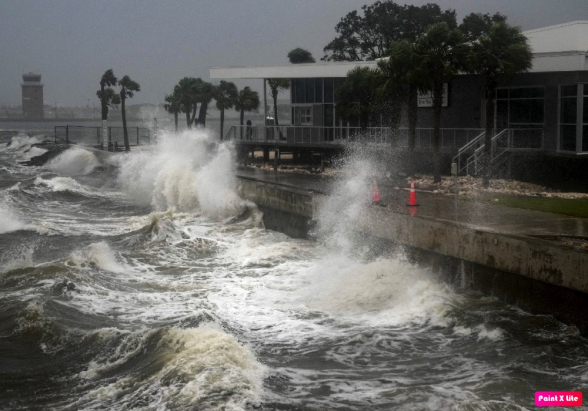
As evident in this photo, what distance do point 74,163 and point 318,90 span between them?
23294 millimetres

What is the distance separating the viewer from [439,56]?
23984mm

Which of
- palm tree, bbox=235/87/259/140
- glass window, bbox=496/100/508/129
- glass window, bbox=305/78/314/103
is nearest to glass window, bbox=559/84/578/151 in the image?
glass window, bbox=496/100/508/129

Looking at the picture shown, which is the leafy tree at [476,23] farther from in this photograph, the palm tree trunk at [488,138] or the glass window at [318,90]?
the palm tree trunk at [488,138]

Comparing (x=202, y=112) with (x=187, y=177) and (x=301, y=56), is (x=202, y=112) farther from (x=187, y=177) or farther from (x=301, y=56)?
(x=187, y=177)

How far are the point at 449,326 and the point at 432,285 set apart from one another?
2.06m

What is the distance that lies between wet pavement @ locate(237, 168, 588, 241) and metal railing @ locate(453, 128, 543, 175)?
9.76ft

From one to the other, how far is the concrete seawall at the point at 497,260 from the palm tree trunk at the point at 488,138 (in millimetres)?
6201

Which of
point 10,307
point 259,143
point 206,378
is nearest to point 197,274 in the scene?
point 10,307

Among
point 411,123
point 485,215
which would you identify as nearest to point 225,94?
point 411,123

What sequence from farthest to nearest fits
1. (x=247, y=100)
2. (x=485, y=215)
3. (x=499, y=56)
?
(x=247, y=100) < (x=499, y=56) < (x=485, y=215)

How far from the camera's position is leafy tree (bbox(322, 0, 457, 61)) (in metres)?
66.4

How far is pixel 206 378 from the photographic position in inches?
381

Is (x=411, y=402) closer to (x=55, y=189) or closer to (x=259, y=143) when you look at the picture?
(x=259, y=143)

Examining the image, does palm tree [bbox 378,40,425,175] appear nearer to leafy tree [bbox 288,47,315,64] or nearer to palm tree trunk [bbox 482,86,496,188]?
palm tree trunk [bbox 482,86,496,188]
